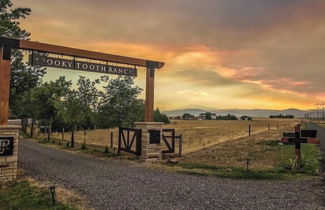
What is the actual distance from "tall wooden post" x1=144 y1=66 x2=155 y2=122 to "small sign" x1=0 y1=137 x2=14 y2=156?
24.8ft

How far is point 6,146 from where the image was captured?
11.9 meters

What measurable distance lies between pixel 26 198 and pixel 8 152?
11.7 feet

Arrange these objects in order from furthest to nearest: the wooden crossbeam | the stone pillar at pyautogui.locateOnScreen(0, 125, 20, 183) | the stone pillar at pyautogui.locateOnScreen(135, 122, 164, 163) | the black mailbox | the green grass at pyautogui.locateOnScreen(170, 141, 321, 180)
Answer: the black mailbox, the stone pillar at pyautogui.locateOnScreen(135, 122, 164, 163), the wooden crossbeam, the green grass at pyautogui.locateOnScreen(170, 141, 321, 180), the stone pillar at pyautogui.locateOnScreen(0, 125, 20, 183)

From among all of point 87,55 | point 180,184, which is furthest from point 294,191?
point 87,55

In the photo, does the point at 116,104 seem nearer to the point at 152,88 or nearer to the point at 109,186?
the point at 152,88

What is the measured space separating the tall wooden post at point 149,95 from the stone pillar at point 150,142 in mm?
607

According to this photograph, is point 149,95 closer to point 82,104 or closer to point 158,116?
point 82,104

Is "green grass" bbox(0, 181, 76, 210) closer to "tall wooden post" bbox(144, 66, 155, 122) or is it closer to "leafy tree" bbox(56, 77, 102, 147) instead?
"tall wooden post" bbox(144, 66, 155, 122)

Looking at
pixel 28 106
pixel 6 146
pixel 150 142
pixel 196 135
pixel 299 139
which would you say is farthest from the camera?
pixel 28 106

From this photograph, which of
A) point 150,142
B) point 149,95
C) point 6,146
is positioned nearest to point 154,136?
point 150,142

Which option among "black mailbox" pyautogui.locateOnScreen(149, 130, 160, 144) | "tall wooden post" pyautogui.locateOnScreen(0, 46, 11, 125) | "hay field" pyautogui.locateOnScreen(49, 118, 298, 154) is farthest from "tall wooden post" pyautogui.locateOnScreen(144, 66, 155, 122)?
"tall wooden post" pyautogui.locateOnScreen(0, 46, 11, 125)

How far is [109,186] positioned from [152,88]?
27.2 feet

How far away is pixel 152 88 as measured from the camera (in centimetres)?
1758

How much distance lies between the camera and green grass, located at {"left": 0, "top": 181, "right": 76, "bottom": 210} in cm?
829
